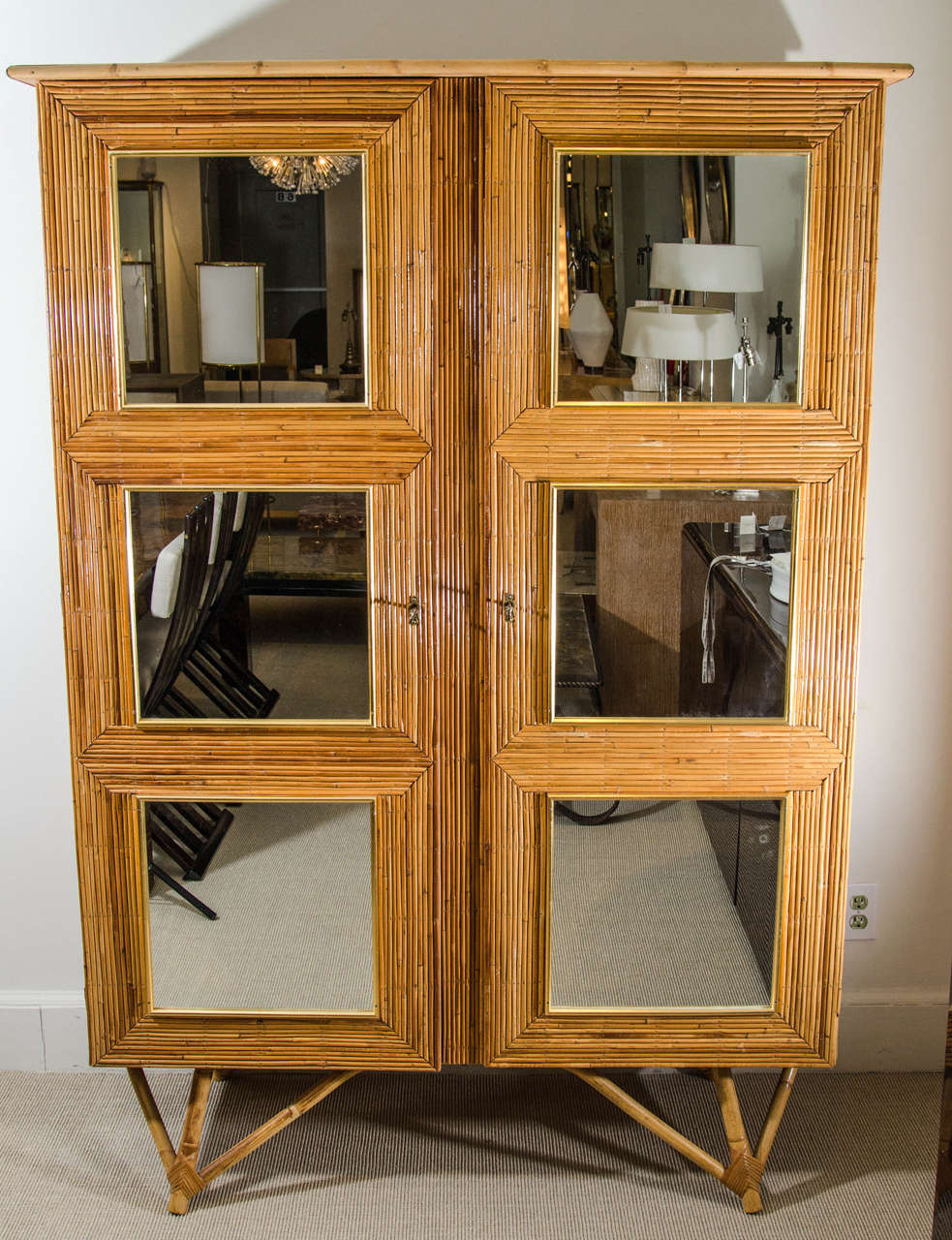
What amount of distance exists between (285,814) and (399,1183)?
75 centimetres

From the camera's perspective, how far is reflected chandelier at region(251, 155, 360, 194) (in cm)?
183

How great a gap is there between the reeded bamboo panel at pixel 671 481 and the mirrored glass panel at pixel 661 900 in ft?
0.10

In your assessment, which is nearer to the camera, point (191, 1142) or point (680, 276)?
point (680, 276)

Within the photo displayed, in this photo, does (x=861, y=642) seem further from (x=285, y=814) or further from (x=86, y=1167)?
(x=86, y=1167)

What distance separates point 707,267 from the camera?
1.85 metres

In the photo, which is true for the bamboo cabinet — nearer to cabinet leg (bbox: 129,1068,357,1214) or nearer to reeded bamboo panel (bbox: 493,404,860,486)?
reeded bamboo panel (bbox: 493,404,860,486)

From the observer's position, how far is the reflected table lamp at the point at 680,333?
6.11 ft

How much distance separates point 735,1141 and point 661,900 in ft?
1.78

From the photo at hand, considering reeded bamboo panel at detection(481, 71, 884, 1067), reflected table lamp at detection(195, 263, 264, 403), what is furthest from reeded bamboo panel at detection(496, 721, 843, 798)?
reflected table lamp at detection(195, 263, 264, 403)

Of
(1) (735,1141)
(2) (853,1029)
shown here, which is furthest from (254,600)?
(2) (853,1029)

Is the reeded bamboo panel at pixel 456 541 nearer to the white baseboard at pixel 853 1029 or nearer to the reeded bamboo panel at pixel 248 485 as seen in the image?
the reeded bamboo panel at pixel 248 485

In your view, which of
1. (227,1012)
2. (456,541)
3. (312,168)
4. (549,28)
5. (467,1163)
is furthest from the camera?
(467,1163)

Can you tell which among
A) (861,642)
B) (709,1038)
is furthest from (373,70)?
(709,1038)

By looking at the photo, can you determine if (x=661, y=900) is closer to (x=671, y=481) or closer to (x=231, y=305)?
(x=671, y=481)
